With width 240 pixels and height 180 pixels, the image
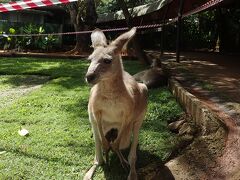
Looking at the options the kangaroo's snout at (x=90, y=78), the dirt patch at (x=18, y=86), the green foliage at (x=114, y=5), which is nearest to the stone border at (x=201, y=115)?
the kangaroo's snout at (x=90, y=78)

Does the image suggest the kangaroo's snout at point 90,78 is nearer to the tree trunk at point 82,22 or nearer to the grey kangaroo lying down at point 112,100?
the grey kangaroo lying down at point 112,100

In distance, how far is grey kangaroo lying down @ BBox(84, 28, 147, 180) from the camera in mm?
3753

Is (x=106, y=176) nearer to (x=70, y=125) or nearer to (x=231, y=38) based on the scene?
(x=70, y=125)

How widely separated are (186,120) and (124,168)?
4.91ft

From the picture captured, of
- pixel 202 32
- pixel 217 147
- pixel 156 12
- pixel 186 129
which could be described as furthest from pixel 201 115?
A: pixel 202 32

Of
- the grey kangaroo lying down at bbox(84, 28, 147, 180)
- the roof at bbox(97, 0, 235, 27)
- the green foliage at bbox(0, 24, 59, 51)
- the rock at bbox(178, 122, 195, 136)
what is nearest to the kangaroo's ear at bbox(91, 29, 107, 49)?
the grey kangaroo lying down at bbox(84, 28, 147, 180)

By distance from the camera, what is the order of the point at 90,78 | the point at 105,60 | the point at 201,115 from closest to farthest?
the point at 90,78 → the point at 105,60 → the point at 201,115

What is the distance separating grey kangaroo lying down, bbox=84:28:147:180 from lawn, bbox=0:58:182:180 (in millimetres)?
Result: 285

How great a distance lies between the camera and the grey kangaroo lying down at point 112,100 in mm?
3753

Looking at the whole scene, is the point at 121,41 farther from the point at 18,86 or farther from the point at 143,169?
the point at 18,86

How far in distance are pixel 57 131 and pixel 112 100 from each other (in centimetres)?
168

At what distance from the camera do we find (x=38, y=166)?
14.1 ft

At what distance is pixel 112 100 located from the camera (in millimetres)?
3889

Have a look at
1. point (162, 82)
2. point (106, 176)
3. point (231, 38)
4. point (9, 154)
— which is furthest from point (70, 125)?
point (231, 38)
